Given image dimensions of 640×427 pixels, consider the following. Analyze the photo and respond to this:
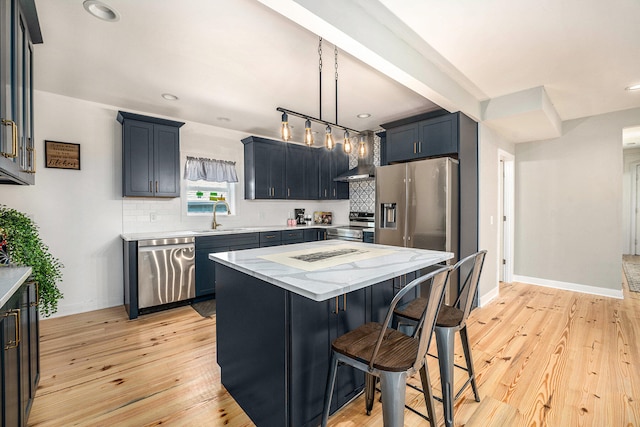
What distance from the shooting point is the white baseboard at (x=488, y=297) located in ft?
11.8

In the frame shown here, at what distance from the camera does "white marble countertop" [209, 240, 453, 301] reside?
1266 millimetres

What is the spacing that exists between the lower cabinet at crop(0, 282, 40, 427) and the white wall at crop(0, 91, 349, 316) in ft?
6.30

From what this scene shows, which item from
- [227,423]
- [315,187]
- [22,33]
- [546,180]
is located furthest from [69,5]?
[546,180]

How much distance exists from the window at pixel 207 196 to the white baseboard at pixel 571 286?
16.2ft

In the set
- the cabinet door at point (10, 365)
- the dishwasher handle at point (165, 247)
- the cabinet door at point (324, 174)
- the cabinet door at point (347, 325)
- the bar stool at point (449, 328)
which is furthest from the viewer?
the cabinet door at point (324, 174)

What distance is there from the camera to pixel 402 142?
3.86m

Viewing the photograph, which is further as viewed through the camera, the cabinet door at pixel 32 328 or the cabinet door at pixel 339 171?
the cabinet door at pixel 339 171

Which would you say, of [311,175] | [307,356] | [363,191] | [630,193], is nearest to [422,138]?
[363,191]

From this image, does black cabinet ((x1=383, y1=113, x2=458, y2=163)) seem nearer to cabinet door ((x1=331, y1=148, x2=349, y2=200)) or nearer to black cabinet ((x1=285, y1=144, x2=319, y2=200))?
cabinet door ((x1=331, y1=148, x2=349, y2=200))

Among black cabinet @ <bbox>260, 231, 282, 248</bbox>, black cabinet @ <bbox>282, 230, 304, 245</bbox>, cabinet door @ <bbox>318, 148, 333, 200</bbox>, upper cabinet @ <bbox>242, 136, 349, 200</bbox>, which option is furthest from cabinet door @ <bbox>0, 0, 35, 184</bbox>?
cabinet door @ <bbox>318, 148, 333, 200</bbox>

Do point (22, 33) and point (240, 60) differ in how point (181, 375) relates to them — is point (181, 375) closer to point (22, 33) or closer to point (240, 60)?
point (22, 33)

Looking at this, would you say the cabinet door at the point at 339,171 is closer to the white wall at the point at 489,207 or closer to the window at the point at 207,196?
the window at the point at 207,196

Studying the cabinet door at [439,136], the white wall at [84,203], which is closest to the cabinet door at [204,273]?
the white wall at [84,203]

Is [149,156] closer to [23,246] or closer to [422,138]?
[23,246]
